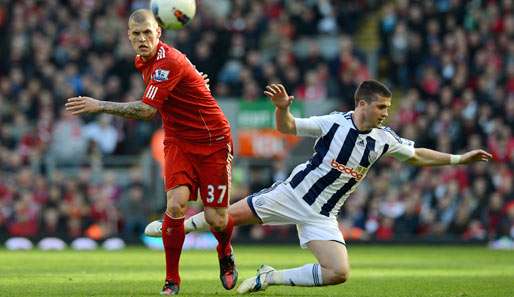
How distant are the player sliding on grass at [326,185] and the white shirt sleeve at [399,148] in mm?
12

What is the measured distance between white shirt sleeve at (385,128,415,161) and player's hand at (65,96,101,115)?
2.68m

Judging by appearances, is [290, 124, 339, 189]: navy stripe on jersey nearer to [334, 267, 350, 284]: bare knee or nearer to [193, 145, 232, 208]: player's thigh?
[193, 145, 232, 208]: player's thigh

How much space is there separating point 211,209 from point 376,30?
17.6 metres

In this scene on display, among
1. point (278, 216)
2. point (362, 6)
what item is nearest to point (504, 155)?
point (362, 6)

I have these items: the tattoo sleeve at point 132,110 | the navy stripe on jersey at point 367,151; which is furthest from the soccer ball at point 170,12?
the navy stripe on jersey at point 367,151

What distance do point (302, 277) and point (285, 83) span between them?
48.9 feet

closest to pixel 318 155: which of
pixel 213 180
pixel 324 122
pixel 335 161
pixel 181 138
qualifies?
pixel 335 161

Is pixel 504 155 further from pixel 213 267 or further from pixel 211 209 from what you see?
pixel 211 209

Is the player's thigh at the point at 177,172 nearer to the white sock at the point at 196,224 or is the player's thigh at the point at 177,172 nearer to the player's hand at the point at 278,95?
the white sock at the point at 196,224

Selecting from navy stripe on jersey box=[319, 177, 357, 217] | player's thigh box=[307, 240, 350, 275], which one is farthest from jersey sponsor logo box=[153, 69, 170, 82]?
player's thigh box=[307, 240, 350, 275]

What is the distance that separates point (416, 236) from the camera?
2295cm

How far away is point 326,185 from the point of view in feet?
36.0

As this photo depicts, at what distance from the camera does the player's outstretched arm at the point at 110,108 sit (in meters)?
10.1

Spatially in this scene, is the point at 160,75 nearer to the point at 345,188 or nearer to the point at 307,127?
the point at 307,127
